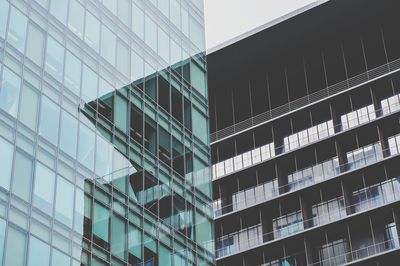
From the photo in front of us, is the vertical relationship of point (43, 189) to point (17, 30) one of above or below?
below

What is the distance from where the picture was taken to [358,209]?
223ft

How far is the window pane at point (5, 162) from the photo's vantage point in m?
30.1

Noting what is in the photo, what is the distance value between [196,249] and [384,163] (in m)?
30.6

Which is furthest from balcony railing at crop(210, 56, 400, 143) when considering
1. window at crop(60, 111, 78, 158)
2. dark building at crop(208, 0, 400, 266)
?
window at crop(60, 111, 78, 158)

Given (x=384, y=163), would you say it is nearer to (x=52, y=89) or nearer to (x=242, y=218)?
(x=242, y=218)

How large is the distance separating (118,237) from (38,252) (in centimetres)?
505

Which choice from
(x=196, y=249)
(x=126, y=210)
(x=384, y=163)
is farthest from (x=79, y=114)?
(x=384, y=163)

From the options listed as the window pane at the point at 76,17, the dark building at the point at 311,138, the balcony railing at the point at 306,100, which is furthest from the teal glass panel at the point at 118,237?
the balcony railing at the point at 306,100

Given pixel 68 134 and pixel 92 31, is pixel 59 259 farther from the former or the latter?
pixel 92 31

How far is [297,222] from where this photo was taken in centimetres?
7150

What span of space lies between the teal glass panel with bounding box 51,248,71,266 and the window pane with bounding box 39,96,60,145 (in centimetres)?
432

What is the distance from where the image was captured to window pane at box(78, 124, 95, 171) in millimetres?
34812

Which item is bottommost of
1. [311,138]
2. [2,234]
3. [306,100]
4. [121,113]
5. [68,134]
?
[2,234]

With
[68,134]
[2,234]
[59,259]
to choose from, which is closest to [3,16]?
[68,134]
